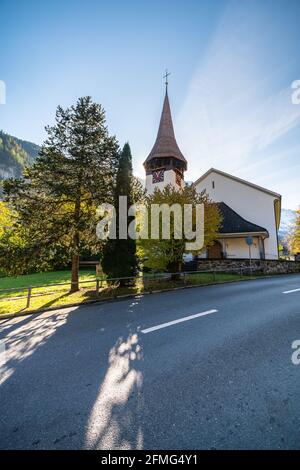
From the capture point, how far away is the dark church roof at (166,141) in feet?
87.2

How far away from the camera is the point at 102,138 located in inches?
456

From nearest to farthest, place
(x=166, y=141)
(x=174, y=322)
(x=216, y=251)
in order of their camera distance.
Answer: (x=174, y=322)
(x=216, y=251)
(x=166, y=141)

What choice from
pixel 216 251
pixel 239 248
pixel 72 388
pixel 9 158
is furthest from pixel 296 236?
pixel 9 158

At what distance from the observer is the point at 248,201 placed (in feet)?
78.3

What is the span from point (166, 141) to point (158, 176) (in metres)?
5.40

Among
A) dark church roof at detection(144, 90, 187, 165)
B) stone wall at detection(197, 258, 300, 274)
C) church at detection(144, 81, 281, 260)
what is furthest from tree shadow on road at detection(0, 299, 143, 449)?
dark church roof at detection(144, 90, 187, 165)

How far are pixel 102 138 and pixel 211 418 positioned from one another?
1225cm

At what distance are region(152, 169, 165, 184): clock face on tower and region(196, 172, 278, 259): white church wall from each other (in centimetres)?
578

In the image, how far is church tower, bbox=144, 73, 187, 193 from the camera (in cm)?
2588

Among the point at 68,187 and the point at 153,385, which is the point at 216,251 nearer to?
the point at 68,187

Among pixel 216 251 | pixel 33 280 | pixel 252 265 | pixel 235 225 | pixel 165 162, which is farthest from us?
pixel 165 162

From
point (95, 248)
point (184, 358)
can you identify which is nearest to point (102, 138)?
point (95, 248)

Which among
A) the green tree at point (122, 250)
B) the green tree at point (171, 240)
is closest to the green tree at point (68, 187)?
the green tree at point (122, 250)

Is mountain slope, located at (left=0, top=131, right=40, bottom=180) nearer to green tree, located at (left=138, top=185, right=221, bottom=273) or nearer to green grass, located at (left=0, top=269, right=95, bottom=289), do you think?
green grass, located at (left=0, top=269, right=95, bottom=289)
